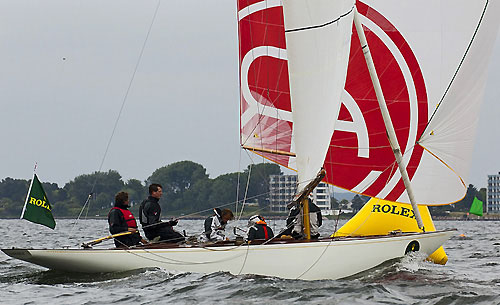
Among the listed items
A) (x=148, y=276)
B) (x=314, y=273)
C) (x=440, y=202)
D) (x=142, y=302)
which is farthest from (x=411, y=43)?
(x=142, y=302)

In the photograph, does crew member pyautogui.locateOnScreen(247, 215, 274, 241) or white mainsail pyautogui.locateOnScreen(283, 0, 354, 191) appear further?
crew member pyautogui.locateOnScreen(247, 215, 274, 241)

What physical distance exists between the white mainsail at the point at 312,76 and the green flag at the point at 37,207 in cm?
372

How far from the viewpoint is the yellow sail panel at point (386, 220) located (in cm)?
1391

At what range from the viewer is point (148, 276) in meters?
9.84

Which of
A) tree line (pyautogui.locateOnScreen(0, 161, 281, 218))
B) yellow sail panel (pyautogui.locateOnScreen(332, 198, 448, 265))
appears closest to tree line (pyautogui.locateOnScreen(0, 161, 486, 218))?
tree line (pyautogui.locateOnScreen(0, 161, 281, 218))

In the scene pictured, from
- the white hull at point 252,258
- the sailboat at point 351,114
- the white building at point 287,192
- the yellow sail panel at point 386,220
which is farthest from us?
the yellow sail panel at point 386,220

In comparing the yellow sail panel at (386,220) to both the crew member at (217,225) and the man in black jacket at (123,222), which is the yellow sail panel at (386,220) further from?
the man in black jacket at (123,222)

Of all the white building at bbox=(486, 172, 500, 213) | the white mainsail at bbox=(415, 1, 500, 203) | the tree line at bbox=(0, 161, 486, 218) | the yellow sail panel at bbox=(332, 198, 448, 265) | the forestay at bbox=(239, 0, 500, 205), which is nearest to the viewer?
the white mainsail at bbox=(415, 1, 500, 203)

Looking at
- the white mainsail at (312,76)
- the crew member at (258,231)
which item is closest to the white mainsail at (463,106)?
the white mainsail at (312,76)

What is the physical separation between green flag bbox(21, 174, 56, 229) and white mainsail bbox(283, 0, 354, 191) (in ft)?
12.2

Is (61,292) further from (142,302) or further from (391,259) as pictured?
(391,259)

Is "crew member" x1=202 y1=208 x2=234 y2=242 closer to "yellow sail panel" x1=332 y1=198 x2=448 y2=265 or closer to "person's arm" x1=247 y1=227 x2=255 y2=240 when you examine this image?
"person's arm" x1=247 y1=227 x2=255 y2=240

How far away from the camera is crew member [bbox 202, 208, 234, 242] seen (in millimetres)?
11000

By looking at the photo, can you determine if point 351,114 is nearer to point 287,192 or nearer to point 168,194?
point 287,192
